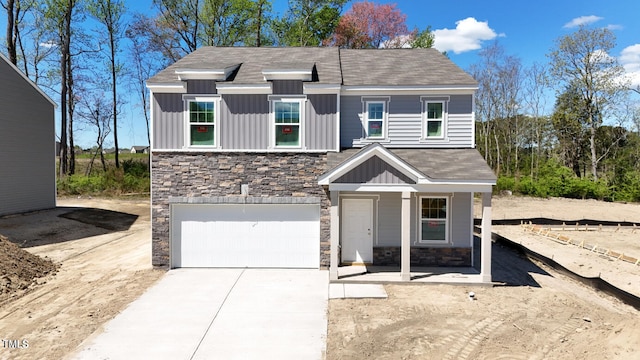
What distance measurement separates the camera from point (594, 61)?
3275 centimetres

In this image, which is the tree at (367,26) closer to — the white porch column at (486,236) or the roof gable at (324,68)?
the roof gable at (324,68)

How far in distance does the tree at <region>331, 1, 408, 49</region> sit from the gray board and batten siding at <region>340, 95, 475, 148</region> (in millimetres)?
21832

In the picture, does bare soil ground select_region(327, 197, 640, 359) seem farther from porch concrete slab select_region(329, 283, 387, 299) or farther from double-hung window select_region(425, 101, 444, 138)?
double-hung window select_region(425, 101, 444, 138)

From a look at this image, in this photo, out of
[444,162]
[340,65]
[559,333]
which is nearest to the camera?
[559,333]

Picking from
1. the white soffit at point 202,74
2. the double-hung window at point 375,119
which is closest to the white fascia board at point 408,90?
the double-hung window at point 375,119

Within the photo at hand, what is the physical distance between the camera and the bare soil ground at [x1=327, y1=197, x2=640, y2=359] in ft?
21.6

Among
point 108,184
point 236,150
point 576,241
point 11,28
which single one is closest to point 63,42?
point 11,28

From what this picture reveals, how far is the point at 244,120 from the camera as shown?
38.3 ft

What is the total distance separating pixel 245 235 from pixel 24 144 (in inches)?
643

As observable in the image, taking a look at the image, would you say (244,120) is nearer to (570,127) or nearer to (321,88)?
(321,88)

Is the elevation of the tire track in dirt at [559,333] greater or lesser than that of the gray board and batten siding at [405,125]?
lesser

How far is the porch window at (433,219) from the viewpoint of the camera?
1166 centimetres

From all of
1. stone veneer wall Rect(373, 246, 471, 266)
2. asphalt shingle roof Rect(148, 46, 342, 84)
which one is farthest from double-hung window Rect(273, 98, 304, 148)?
stone veneer wall Rect(373, 246, 471, 266)

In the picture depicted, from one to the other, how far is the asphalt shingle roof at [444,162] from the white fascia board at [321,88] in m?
2.02
